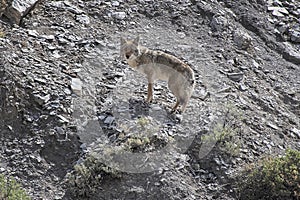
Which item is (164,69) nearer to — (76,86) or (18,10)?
(76,86)

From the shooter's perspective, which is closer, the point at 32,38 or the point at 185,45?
the point at 32,38

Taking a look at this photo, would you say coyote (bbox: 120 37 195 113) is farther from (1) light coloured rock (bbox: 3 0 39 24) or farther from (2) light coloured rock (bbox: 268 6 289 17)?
(2) light coloured rock (bbox: 268 6 289 17)

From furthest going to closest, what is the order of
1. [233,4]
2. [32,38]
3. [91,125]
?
1. [233,4]
2. [32,38]
3. [91,125]

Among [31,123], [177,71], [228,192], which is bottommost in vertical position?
[228,192]

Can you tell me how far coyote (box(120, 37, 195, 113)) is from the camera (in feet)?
35.9

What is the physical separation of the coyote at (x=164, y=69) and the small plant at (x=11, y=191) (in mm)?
3421

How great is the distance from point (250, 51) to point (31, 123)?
6.59 metres

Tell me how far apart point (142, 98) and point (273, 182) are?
336cm

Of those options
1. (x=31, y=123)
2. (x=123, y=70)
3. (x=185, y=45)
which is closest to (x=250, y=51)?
(x=185, y=45)

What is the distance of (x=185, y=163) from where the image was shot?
1030 cm

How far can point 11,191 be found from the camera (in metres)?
9.20

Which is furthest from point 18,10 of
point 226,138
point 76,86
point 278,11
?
point 278,11

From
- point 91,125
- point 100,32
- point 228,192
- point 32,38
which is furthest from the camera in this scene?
point 100,32

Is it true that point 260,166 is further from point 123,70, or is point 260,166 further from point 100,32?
point 100,32
